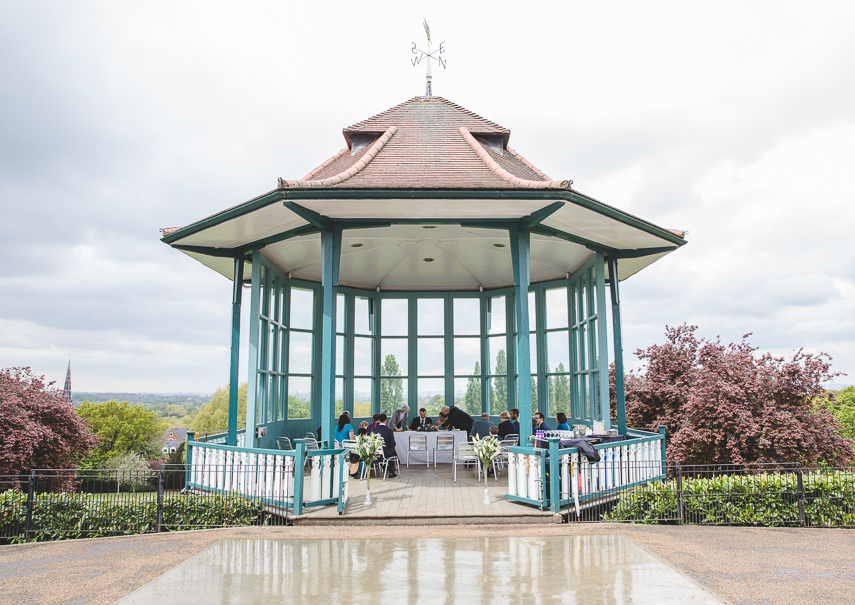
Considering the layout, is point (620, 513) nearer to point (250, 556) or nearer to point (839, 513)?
point (839, 513)

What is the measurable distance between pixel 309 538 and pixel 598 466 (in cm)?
417

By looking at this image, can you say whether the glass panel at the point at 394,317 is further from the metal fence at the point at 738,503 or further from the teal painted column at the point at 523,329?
the metal fence at the point at 738,503

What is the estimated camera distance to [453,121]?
471 inches

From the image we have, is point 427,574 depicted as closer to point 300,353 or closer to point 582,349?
point 582,349

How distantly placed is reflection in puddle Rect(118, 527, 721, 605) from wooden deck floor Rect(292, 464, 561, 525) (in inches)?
30.8

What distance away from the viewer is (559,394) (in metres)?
13.5

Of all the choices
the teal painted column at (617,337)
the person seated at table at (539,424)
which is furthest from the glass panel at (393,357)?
the teal painted column at (617,337)

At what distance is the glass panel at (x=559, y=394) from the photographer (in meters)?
13.3

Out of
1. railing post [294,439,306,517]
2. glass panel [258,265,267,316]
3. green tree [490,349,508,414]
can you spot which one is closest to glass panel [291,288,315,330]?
glass panel [258,265,267,316]

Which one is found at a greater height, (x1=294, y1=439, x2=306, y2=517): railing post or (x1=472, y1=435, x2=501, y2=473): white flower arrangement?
(x1=472, y1=435, x2=501, y2=473): white flower arrangement

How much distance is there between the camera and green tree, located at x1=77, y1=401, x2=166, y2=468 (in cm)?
5241

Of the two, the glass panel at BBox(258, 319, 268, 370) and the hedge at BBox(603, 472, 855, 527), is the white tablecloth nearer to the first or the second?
the glass panel at BBox(258, 319, 268, 370)

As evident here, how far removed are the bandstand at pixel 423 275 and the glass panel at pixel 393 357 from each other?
0.12 feet

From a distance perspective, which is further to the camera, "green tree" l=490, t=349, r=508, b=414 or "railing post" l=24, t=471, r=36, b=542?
"green tree" l=490, t=349, r=508, b=414
